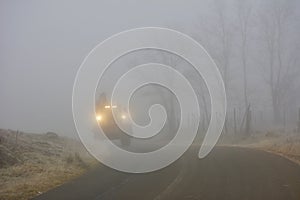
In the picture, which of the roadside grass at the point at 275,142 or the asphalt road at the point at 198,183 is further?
the roadside grass at the point at 275,142

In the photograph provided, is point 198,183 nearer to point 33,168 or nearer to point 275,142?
point 33,168

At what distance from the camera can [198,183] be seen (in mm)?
16359

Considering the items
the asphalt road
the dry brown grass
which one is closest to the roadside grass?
the asphalt road

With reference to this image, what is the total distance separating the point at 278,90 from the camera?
62906 millimetres

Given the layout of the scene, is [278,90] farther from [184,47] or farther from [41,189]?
[41,189]

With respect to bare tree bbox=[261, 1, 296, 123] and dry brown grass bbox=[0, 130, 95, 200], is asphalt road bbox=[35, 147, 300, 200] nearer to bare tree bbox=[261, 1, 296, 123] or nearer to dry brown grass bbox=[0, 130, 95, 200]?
dry brown grass bbox=[0, 130, 95, 200]

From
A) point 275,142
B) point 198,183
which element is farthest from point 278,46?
point 198,183

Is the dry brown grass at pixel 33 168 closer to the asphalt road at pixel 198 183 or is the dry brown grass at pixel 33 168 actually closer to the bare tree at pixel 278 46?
the asphalt road at pixel 198 183

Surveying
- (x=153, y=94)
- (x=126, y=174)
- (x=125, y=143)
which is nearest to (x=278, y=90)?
(x=153, y=94)

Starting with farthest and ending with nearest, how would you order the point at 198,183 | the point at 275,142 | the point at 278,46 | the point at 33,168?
1. the point at 278,46
2. the point at 275,142
3. the point at 33,168
4. the point at 198,183

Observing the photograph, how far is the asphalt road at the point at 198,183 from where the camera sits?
1403cm

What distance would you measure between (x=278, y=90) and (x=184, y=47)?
45.2 feet

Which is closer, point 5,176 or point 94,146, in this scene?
point 5,176

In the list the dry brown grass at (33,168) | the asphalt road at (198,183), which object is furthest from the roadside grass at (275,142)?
the dry brown grass at (33,168)
